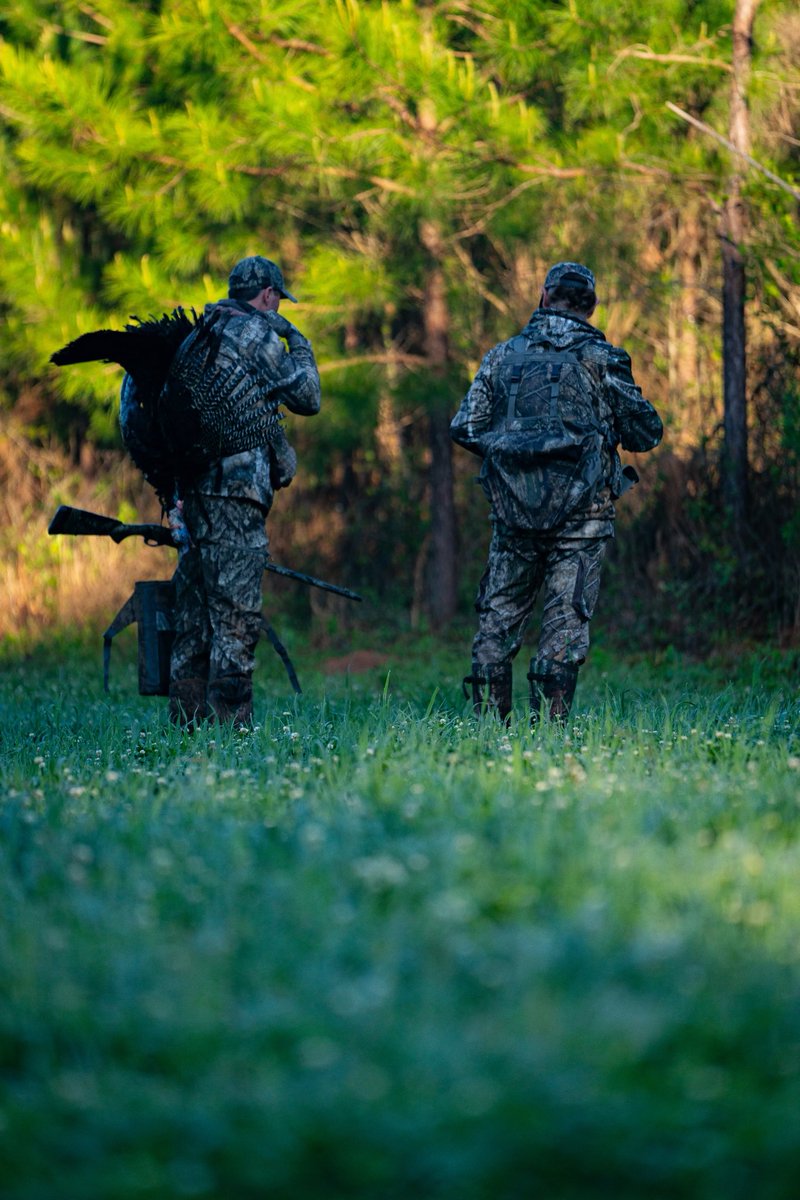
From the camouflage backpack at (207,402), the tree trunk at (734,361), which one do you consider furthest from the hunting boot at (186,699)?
the tree trunk at (734,361)

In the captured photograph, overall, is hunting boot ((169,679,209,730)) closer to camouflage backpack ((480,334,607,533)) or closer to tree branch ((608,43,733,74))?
camouflage backpack ((480,334,607,533))

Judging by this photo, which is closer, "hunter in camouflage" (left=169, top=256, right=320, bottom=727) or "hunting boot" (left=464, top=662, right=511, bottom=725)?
"hunter in camouflage" (left=169, top=256, right=320, bottom=727)

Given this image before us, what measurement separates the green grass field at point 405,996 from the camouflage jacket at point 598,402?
2200 mm

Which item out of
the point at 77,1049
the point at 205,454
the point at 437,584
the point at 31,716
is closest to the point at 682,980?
the point at 77,1049

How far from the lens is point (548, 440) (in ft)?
19.5

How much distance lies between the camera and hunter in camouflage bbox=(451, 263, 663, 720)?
19.6ft

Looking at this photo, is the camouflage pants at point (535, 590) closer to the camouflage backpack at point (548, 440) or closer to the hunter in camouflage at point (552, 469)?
the hunter in camouflage at point (552, 469)

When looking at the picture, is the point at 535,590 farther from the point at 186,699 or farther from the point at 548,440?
the point at 186,699

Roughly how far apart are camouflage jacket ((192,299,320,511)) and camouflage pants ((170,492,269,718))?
0.07m

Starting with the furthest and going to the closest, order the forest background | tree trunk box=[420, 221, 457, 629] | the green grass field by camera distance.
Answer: tree trunk box=[420, 221, 457, 629]
the forest background
the green grass field

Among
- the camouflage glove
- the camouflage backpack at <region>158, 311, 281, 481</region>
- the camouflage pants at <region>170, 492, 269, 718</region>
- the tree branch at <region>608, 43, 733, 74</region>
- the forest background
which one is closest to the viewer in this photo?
the camouflage backpack at <region>158, 311, 281, 481</region>

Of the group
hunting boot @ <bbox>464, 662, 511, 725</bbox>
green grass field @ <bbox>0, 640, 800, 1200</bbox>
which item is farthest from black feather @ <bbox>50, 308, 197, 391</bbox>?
green grass field @ <bbox>0, 640, 800, 1200</bbox>

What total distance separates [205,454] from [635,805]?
2.81 m

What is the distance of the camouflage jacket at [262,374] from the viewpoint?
5.98 m
